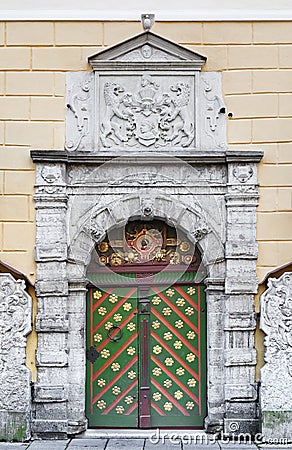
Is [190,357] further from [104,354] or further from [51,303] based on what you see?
[51,303]

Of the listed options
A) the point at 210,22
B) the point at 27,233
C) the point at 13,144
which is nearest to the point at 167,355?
the point at 27,233

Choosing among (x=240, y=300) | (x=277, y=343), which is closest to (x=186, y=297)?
(x=240, y=300)

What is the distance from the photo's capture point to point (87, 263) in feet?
33.1

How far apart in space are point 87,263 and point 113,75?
1.97m

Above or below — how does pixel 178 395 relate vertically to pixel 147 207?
below

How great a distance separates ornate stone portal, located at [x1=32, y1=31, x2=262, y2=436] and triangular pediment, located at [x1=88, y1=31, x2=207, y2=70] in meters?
0.01

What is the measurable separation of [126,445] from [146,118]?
3.33 m

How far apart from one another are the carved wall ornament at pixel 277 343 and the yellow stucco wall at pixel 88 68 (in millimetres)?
193

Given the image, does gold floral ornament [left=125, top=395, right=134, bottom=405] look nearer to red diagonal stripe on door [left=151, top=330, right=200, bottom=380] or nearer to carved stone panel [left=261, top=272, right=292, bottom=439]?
red diagonal stripe on door [left=151, top=330, right=200, bottom=380]

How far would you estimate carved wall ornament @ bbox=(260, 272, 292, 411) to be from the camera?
974 cm

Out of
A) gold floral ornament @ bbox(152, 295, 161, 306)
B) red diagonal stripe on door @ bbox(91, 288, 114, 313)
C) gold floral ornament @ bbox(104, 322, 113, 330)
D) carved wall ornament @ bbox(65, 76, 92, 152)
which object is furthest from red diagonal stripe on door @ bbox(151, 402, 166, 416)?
carved wall ornament @ bbox(65, 76, 92, 152)

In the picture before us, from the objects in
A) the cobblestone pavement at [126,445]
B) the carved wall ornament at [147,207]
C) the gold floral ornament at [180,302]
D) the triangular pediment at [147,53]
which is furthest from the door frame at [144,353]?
the triangular pediment at [147,53]

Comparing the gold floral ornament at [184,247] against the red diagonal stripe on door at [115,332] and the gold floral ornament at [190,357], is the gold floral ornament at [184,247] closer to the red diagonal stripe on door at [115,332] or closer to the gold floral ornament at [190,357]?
the red diagonal stripe on door at [115,332]

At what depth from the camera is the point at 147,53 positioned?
10.2 m
